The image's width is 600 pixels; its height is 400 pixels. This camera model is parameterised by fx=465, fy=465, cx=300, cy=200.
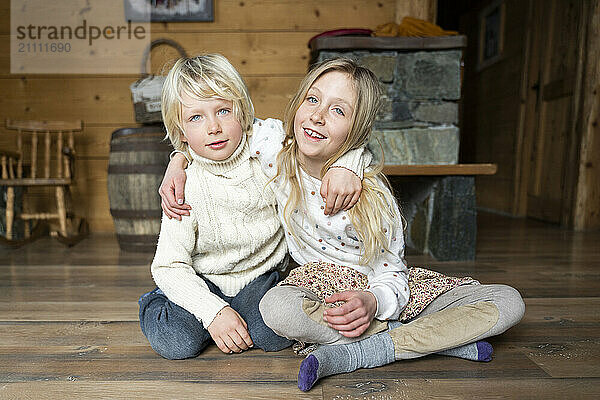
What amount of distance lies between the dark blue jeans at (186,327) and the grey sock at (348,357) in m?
0.14

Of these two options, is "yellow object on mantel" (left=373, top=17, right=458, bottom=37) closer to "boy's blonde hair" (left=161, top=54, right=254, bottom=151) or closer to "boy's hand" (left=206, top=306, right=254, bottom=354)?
"boy's blonde hair" (left=161, top=54, right=254, bottom=151)

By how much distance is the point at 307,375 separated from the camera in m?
0.81

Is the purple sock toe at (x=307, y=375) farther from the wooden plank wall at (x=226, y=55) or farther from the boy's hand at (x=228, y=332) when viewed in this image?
the wooden plank wall at (x=226, y=55)

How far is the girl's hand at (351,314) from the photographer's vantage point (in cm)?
86

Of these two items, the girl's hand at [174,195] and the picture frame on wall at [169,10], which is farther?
the picture frame on wall at [169,10]

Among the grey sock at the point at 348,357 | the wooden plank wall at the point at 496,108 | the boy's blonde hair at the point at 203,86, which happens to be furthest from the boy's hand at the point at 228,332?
the wooden plank wall at the point at 496,108

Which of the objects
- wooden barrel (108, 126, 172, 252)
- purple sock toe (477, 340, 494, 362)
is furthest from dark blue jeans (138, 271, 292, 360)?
wooden barrel (108, 126, 172, 252)

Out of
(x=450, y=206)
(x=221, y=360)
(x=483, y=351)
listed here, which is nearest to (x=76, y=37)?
(x=450, y=206)

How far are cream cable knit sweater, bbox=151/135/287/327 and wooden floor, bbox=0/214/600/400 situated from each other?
165 mm

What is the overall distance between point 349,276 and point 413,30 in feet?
4.53

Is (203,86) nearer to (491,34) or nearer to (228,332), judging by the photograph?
(228,332)

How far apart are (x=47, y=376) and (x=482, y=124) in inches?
174

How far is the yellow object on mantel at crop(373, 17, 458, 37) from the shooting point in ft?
6.50

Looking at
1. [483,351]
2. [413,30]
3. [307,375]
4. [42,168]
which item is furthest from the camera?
[42,168]
